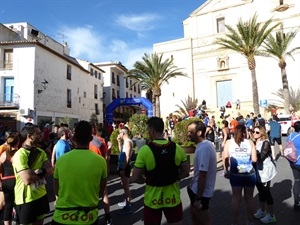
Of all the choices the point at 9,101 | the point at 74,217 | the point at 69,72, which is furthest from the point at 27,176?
the point at 69,72

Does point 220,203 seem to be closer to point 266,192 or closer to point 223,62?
point 266,192

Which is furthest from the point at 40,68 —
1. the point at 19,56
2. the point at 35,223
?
the point at 35,223

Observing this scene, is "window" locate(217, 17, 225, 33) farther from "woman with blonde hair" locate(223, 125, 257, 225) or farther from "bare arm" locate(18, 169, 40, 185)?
"bare arm" locate(18, 169, 40, 185)

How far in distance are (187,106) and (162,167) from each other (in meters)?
33.6

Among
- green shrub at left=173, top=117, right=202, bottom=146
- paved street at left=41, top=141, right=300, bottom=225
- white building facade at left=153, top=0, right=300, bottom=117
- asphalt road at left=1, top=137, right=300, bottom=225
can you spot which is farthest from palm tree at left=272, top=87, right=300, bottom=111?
paved street at left=41, top=141, right=300, bottom=225

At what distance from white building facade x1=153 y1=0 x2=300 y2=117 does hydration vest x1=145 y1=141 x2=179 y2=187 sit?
3025 cm

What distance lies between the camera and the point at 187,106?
119 ft

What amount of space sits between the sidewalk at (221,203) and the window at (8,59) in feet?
75.2

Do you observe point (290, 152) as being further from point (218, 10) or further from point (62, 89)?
point (218, 10)

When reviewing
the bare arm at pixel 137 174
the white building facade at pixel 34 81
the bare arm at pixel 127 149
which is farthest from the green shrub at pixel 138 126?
the bare arm at pixel 137 174

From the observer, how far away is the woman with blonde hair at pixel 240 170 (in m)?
4.48

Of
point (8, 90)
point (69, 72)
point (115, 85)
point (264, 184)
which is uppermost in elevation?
point (115, 85)

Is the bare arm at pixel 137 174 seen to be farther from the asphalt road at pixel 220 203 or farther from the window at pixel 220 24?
the window at pixel 220 24

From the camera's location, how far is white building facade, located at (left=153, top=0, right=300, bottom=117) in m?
32.5
